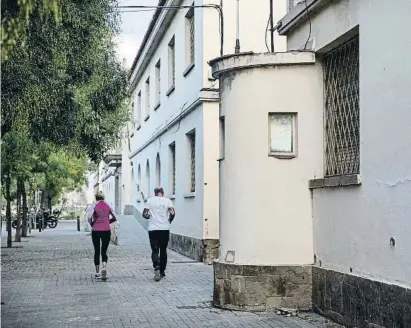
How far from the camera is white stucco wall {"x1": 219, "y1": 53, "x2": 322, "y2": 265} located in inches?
404

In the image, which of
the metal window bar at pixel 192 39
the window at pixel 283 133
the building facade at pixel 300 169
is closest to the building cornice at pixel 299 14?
the building facade at pixel 300 169

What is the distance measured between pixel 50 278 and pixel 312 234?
6.71m

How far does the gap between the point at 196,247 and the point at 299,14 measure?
8.78m

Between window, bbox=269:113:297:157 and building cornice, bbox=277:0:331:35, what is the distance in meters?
1.54

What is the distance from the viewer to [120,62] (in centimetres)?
1823

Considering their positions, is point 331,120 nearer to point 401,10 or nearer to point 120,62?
point 401,10

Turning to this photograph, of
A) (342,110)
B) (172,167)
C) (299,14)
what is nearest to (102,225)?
(299,14)

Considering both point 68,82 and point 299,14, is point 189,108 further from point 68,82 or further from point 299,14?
point 299,14

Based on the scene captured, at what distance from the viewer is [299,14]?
36.4 feet

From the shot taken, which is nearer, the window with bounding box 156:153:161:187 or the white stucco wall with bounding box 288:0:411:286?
the white stucco wall with bounding box 288:0:411:286

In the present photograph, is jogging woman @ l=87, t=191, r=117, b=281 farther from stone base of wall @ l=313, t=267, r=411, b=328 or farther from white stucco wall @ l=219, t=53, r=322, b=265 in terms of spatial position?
stone base of wall @ l=313, t=267, r=411, b=328

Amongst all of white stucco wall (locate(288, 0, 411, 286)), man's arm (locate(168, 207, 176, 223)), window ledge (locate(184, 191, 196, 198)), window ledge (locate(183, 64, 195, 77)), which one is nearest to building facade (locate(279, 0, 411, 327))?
white stucco wall (locate(288, 0, 411, 286))

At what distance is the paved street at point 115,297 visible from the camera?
945 centimetres

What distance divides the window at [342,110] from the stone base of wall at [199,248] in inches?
296
